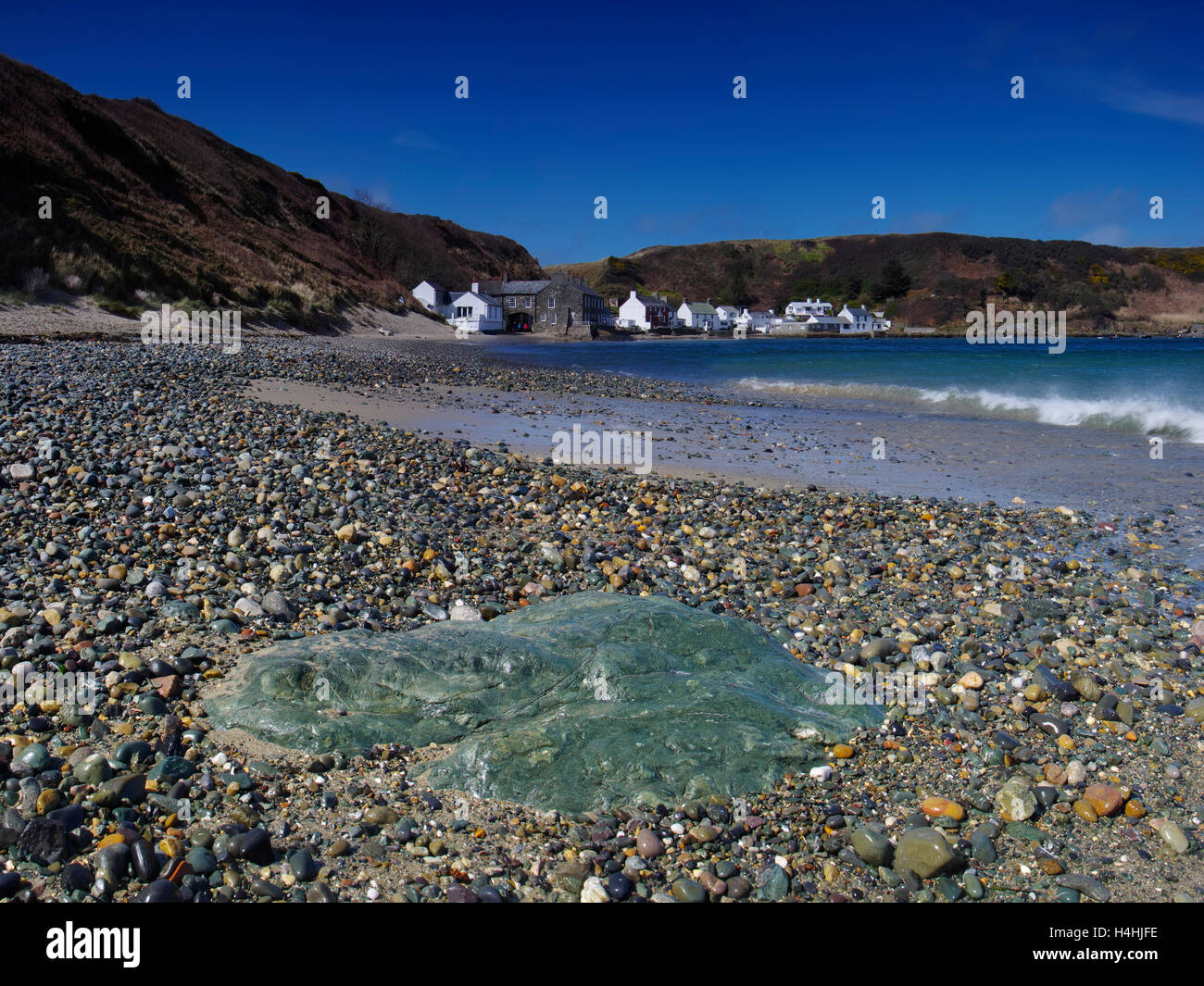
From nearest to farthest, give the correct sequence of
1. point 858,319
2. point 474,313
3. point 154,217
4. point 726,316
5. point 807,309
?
point 154,217 → point 474,313 → point 858,319 → point 726,316 → point 807,309

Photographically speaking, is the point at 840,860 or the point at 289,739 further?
the point at 289,739

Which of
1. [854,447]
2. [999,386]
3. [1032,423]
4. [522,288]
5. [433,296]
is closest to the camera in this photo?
[854,447]

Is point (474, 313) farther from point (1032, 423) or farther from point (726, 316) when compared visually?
point (1032, 423)

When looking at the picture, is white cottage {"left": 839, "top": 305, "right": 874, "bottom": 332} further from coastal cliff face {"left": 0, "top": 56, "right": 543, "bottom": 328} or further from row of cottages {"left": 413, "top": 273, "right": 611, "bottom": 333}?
coastal cliff face {"left": 0, "top": 56, "right": 543, "bottom": 328}

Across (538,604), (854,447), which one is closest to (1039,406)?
(854,447)

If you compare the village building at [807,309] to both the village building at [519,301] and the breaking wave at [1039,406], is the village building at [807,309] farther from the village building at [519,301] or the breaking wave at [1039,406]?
the breaking wave at [1039,406]

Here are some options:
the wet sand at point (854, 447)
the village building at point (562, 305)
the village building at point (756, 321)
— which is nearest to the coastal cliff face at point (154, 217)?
the wet sand at point (854, 447)
